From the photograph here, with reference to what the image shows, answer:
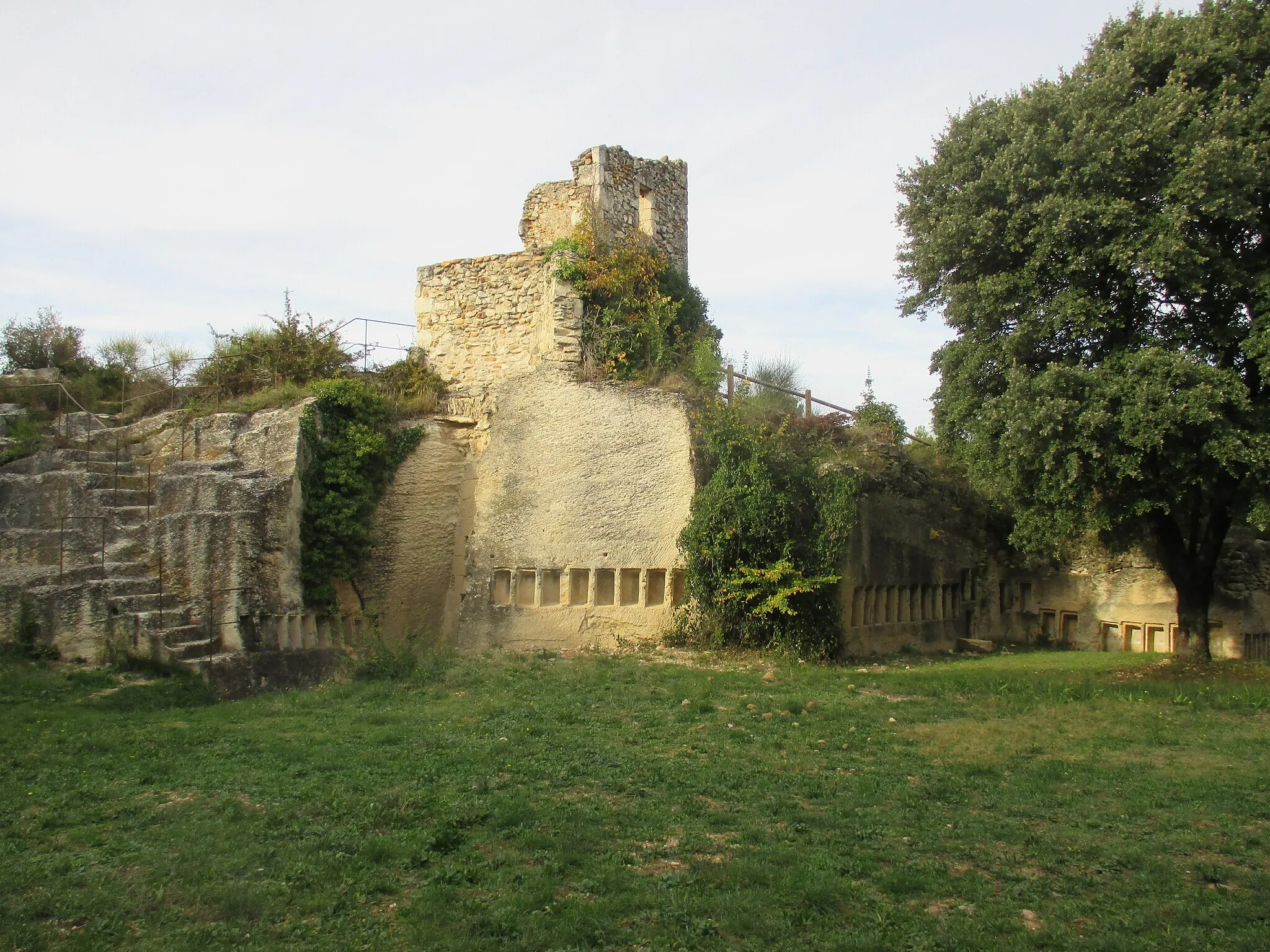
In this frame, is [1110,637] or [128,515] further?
[1110,637]

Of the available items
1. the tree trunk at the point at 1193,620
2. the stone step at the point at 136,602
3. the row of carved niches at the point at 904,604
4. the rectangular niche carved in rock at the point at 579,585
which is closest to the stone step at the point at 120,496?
the stone step at the point at 136,602

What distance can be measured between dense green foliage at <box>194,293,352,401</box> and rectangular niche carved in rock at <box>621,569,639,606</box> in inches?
252

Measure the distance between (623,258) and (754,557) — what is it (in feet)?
20.7

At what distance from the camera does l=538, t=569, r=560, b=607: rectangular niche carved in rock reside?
16.6 m

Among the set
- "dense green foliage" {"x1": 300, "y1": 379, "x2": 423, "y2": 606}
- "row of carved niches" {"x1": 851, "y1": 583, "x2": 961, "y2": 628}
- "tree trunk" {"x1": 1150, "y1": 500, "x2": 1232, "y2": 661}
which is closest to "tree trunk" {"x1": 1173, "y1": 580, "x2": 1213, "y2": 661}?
"tree trunk" {"x1": 1150, "y1": 500, "x2": 1232, "y2": 661}

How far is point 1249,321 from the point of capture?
13.5 meters

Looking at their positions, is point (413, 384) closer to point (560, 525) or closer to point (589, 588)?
point (560, 525)

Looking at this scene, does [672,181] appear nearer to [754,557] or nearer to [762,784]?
[754,557]

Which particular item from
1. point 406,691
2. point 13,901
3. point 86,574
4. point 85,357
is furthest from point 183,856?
point 85,357

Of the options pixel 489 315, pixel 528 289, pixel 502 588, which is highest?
pixel 528 289

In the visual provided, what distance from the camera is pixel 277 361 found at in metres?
18.7

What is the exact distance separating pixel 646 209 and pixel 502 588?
838 centimetres

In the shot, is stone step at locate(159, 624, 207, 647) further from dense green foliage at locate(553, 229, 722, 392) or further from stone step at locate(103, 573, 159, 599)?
dense green foliage at locate(553, 229, 722, 392)

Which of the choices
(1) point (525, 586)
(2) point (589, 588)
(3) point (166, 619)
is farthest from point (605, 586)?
(3) point (166, 619)
